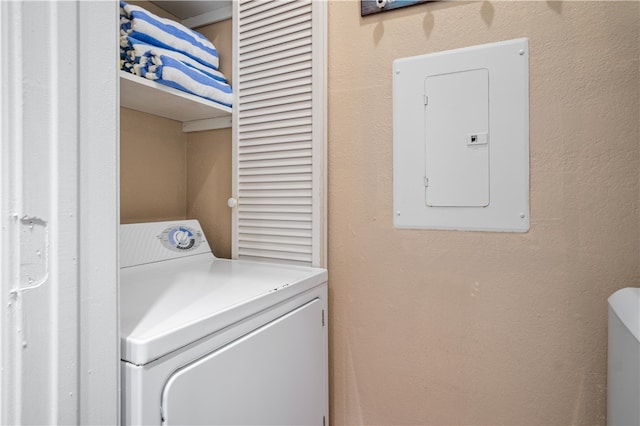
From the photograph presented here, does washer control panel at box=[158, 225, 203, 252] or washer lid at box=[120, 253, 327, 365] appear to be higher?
washer control panel at box=[158, 225, 203, 252]

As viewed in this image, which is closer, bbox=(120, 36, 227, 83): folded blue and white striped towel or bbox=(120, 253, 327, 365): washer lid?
bbox=(120, 253, 327, 365): washer lid

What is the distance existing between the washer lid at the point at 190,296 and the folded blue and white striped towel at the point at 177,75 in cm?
69

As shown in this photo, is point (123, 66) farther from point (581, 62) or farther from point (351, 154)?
point (581, 62)

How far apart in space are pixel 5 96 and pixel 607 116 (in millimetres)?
1434

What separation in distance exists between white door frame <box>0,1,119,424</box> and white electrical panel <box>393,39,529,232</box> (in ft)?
3.20

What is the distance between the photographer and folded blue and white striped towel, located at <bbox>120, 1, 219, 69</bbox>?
124 cm

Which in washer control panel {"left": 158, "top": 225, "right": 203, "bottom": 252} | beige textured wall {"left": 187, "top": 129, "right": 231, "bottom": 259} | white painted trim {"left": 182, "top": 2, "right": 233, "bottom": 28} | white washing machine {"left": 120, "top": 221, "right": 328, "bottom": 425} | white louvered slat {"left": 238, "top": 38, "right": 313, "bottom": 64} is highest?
white painted trim {"left": 182, "top": 2, "right": 233, "bottom": 28}

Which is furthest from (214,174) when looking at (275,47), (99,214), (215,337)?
(99,214)

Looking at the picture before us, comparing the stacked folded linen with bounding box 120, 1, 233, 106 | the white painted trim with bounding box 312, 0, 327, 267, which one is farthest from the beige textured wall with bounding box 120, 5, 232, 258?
the white painted trim with bounding box 312, 0, 327, 267

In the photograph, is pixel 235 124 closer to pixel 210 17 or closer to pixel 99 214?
pixel 210 17

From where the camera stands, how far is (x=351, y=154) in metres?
1.42

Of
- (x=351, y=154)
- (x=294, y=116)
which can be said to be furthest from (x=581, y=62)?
(x=294, y=116)

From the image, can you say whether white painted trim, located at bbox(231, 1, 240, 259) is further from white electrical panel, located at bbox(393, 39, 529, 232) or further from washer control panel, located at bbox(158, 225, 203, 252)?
white electrical panel, located at bbox(393, 39, 529, 232)

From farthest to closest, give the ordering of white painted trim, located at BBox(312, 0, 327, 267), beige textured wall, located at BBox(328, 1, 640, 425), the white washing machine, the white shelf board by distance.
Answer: white painted trim, located at BBox(312, 0, 327, 267), the white shelf board, beige textured wall, located at BBox(328, 1, 640, 425), the white washing machine
